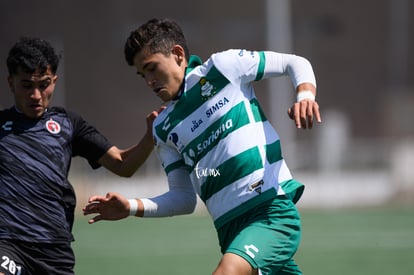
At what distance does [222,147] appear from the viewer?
17.3 ft

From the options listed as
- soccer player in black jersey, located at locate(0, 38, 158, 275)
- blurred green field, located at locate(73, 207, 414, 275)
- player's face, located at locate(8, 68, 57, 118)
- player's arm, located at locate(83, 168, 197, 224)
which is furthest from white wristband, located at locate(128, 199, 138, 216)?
blurred green field, located at locate(73, 207, 414, 275)

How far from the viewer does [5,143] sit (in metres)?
5.51

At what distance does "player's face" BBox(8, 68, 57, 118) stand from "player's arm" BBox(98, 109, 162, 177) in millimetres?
612

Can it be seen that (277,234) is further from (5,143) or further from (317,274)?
(317,274)

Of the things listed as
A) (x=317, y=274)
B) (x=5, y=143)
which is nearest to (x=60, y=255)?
(x=5, y=143)

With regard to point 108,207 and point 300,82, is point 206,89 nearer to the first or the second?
point 300,82

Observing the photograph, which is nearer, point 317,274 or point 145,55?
point 145,55

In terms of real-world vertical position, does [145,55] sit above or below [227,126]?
above

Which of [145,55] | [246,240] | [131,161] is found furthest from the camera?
[131,161]

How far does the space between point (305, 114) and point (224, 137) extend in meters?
0.57

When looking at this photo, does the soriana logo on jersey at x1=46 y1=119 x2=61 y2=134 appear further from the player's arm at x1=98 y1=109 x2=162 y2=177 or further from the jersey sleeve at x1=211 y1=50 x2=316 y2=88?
the jersey sleeve at x1=211 y1=50 x2=316 y2=88

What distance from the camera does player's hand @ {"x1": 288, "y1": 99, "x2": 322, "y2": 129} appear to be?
191 inches

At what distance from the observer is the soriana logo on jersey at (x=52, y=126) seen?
562cm

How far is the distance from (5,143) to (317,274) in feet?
15.8
